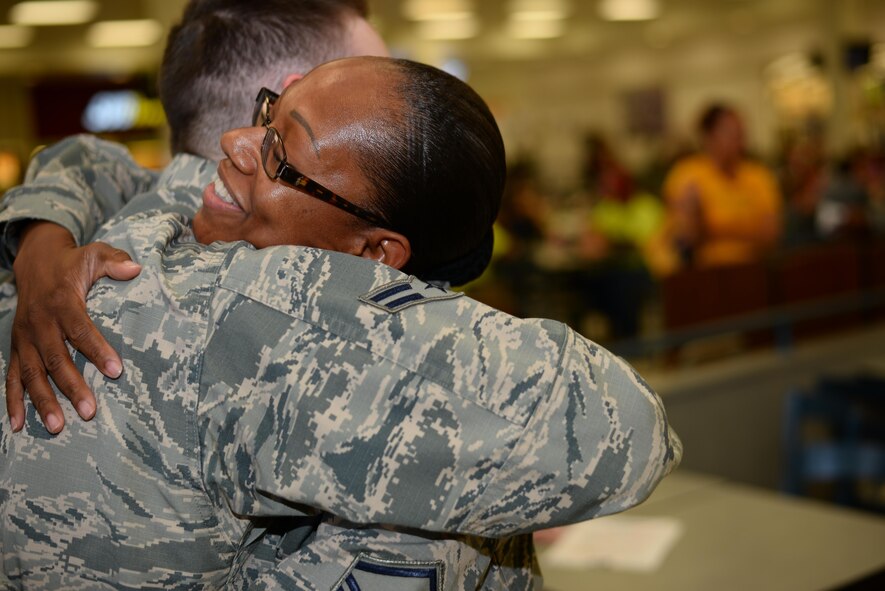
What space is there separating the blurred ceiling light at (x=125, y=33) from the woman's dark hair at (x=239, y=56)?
14.6 feet

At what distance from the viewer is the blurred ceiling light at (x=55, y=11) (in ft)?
23.6

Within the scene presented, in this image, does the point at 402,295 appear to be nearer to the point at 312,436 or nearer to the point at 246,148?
the point at 312,436

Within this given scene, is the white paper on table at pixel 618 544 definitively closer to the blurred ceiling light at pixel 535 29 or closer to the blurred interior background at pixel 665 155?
the blurred interior background at pixel 665 155

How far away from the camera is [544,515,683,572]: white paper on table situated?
7.50 feet

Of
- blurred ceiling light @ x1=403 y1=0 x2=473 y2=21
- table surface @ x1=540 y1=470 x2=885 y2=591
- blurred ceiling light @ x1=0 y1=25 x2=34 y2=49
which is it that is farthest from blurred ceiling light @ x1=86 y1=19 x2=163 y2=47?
table surface @ x1=540 y1=470 x2=885 y2=591

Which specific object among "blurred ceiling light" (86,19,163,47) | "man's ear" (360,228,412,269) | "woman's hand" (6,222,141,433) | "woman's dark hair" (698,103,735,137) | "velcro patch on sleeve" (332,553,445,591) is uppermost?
"man's ear" (360,228,412,269)

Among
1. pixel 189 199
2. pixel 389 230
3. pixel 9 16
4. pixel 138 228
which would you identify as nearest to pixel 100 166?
pixel 189 199

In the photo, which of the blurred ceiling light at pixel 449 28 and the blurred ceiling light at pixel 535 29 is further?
the blurred ceiling light at pixel 535 29

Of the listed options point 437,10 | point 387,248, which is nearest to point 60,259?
point 387,248

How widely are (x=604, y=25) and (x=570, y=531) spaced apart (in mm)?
8693

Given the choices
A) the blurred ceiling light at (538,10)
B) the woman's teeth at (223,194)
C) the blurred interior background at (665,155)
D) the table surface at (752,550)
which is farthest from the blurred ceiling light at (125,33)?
the woman's teeth at (223,194)

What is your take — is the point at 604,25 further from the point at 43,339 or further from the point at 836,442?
the point at 43,339

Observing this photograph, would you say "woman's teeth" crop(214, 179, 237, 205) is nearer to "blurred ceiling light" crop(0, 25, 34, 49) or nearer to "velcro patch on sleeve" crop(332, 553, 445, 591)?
"velcro patch on sleeve" crop(332, 553, 445, 591)

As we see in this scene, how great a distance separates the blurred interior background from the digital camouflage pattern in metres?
1.52
